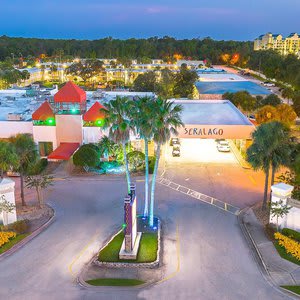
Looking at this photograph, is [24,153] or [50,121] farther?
[50,121]

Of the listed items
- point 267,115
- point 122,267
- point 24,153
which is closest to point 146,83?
point 267,115

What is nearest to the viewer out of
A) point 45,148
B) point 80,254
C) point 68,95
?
point 80,254

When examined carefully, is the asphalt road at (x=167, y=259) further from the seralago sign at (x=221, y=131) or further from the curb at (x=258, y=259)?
the seralago sign at (x=221, y=131)

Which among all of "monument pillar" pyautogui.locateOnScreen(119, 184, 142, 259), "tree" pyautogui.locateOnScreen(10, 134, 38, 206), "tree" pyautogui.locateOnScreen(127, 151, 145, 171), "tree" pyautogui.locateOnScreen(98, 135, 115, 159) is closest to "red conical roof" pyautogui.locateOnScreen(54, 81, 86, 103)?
"tree" pyautogui.locateOnScreen(98, 135, 115, 159)

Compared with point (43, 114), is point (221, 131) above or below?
below

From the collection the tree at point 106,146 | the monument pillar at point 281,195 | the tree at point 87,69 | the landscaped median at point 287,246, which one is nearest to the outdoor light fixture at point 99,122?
the tree at point 106,146

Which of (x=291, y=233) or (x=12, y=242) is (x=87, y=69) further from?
(x=291, y=233)

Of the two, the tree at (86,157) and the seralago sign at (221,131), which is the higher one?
the seralago sign at (221,131)
